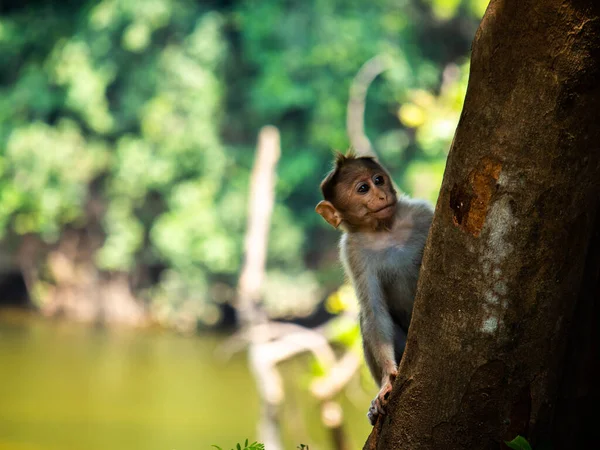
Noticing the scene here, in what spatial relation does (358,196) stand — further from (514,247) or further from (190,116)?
(190,116)

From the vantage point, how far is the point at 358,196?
3.00 m

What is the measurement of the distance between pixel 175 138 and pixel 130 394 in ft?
21.7

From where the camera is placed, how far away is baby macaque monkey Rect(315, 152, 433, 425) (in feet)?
9.72

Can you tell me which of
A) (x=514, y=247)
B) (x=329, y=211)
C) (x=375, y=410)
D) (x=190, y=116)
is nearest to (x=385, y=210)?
(x=329, y=211)

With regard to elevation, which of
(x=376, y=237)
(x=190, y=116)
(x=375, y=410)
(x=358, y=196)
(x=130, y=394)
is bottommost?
(x=375, y=410)

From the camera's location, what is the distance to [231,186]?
60.8ft

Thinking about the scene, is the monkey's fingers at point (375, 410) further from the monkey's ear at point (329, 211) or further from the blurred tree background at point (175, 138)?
the blurred tree background at point (175, 138)

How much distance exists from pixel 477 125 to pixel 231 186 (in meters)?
16.9

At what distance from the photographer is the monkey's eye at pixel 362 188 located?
3004 millimetres

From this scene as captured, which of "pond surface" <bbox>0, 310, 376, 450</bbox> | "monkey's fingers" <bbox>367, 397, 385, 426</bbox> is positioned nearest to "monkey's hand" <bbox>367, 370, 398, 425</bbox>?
"monkey's fingers" <bbox>367, 397, 385, 426</bbox>

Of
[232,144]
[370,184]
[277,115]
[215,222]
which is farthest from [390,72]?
[370,184]

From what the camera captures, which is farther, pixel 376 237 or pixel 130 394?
pixel 130 394

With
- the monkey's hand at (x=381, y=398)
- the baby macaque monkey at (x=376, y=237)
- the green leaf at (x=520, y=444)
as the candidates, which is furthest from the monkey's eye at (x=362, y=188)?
the green leaf at (x=520, y=444)

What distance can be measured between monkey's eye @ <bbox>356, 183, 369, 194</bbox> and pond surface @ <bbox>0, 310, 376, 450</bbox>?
7.72m
